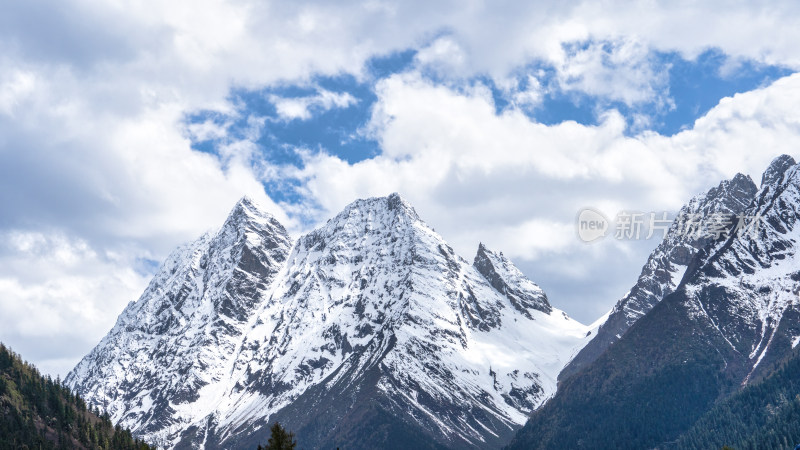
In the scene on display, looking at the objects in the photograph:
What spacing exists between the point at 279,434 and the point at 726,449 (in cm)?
8221

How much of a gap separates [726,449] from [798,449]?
1836 centimetres

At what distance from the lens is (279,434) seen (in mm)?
119688

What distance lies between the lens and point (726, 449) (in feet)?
545

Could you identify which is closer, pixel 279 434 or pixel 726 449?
pixel 279 434

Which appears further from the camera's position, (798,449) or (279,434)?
(798,449)

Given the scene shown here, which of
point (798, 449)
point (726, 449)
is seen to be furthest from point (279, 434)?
point (798, 449)

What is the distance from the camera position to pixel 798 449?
577 feet

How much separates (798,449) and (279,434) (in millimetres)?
100558

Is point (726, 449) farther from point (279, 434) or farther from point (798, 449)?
point (279, 434)
